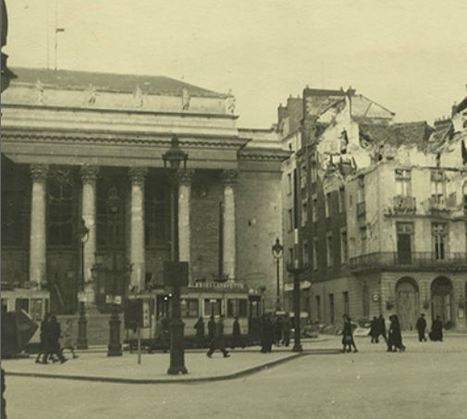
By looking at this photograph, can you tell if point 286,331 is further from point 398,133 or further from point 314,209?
point 398,133

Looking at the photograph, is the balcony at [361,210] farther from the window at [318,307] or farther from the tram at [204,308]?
the tram at [204,308]

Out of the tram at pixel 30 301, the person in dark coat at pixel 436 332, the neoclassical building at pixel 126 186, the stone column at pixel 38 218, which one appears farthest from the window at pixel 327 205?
the tram at pixel 30 301

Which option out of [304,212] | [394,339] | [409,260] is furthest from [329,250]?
[394,339]

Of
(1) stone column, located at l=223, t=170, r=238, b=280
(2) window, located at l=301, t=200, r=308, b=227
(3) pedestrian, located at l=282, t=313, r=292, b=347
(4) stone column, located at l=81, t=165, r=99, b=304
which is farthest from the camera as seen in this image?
(2) window, located at l=301, t=200, r=308, b=227

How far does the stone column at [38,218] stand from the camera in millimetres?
42250

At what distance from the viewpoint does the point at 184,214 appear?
4384cm

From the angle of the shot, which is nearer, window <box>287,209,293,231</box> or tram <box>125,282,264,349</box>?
tram <box>125,282,264,349</box>

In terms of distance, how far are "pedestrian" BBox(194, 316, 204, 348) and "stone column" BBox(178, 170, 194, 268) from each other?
14186 millimetres

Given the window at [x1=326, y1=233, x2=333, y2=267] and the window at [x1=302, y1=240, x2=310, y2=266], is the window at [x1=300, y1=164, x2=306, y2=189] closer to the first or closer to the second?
the window at [x1=302, y1=240, x2=310, y2=266]

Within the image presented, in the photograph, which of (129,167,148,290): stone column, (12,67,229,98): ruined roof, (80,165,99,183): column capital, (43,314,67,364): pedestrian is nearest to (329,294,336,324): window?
(129,167,148,290): stone column

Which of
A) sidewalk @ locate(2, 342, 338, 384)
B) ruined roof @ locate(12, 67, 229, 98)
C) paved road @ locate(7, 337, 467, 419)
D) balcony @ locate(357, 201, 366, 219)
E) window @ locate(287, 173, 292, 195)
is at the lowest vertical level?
paved road @ locate(7, 337, 467, 419)

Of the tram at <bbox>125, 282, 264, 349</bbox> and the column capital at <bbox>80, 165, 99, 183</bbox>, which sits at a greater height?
the column capital at <bbox>80, 165, 99, 183</bbox>

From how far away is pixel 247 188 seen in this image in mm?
48188

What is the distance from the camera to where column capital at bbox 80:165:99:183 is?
43.1 metres
